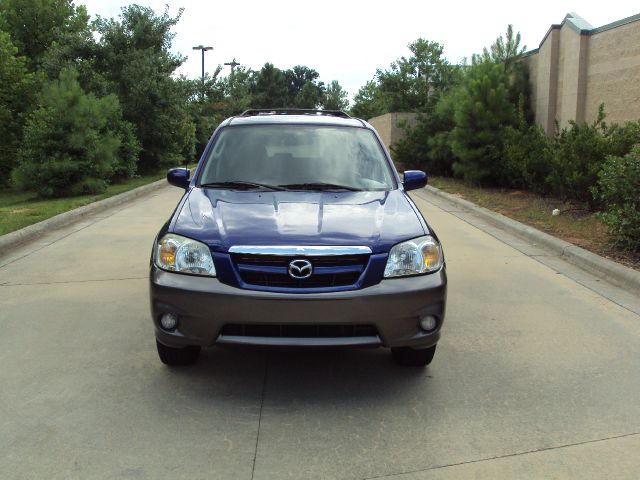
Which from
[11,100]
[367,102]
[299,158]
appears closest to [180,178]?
[299,158]

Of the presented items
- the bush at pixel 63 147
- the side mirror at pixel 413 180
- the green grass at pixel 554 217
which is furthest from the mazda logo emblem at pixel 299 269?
the bush at pixel 63 147

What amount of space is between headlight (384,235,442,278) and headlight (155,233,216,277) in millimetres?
1082

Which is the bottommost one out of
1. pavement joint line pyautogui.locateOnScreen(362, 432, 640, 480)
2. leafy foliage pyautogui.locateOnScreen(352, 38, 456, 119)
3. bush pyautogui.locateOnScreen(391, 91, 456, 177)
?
pavement joint line pyautogui.locateOnScreen(362, 432, 640, 480)

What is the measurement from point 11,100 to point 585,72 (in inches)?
647

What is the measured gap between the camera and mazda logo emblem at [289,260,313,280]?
11.9ft

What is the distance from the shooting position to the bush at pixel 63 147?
46.5 ft

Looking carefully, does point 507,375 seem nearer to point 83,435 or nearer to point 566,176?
point 83,435

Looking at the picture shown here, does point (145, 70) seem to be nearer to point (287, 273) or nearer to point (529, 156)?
point (529, 156)

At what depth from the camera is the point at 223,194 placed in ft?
15.0

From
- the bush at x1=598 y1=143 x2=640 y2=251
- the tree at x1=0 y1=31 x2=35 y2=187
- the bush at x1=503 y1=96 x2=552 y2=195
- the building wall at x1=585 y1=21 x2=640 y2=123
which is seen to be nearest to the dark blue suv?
the bush at x1=598 y1=143 x2=640 y2=251

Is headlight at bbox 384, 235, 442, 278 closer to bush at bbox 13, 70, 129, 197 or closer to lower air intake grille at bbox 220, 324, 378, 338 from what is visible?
lower air intake grille at bbox 220, 324, 378, 338

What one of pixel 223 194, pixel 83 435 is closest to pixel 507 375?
pixel 223 194

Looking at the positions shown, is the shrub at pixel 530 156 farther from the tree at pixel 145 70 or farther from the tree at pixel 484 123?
the tree at pixel 145 70

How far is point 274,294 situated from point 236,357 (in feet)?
3.85
